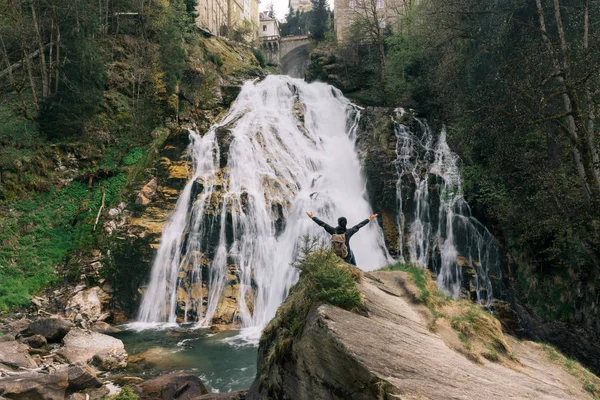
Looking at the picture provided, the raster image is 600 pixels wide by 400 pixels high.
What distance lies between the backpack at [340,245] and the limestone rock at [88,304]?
31.1ft

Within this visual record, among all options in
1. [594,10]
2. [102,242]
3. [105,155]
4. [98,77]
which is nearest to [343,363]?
[594,10]

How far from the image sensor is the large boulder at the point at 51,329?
372 inches

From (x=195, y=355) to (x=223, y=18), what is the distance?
141ft

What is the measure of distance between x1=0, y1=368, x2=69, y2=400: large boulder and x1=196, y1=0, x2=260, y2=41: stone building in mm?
35532

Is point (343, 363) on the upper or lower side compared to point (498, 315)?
upper

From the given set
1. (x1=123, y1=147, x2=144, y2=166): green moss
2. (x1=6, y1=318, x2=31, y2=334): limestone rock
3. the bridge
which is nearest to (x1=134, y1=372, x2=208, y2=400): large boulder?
(x1=6, y1=318, x2=31, y2=334): limestone rock

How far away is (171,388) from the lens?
728 cm

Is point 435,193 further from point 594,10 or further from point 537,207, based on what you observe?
point 594,10

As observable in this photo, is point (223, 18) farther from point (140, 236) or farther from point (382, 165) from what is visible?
point (140, 236)

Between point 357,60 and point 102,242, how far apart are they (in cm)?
2177

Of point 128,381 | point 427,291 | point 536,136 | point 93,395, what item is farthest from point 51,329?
point 536,136

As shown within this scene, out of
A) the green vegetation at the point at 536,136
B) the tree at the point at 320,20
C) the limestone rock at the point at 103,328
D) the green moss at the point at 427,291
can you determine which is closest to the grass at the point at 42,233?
the limestone rock at the point at 103,328

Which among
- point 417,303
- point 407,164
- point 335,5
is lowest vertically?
point 417,303

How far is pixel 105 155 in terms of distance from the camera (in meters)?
18.8
